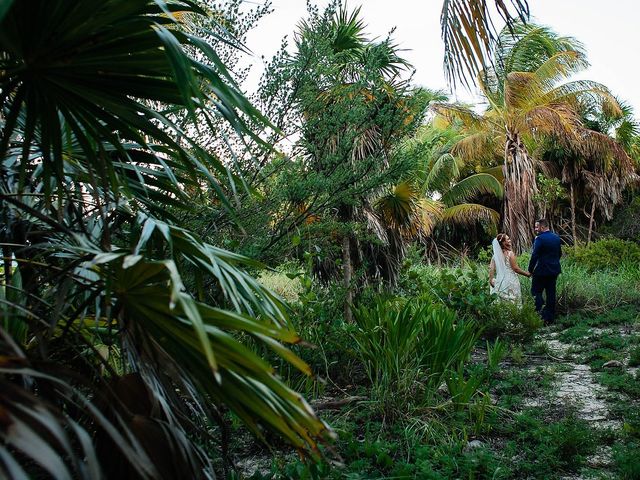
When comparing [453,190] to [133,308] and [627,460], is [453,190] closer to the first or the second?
[627,460]

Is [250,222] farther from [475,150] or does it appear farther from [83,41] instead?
[475,150]

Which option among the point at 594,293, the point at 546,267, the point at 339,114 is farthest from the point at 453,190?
the point at 339,114

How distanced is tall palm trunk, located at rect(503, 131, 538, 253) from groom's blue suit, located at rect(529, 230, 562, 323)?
9214 millimetres

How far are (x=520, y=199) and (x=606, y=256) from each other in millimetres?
4689

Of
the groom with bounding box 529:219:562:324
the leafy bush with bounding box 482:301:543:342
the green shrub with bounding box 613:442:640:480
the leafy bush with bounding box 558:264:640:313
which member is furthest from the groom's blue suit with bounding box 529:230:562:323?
the green shrub with bounding box 613:442:640:480

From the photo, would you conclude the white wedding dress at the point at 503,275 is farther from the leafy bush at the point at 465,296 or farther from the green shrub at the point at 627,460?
the green shrub at the point at 627,460

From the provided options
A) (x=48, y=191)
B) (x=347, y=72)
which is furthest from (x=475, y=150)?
(x=48, y=191)

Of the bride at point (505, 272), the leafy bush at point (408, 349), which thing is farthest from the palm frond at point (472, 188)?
the leafy bush at point (408, 349)

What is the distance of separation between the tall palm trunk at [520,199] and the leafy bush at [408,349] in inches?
559

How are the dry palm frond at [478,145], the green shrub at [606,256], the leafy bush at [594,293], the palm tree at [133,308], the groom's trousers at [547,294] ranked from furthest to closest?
the dry palm frond at [478,145] < the green shrub at [606,256] < the leafy bush at [594,293] < the groom's trousers at [547,294] < the palm tree at [133,308]

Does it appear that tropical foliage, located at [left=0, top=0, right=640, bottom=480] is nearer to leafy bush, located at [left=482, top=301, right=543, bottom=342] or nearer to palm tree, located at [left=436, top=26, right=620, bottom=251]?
leafy bush, located at [left=482, top=301, right=543, bottom=342]

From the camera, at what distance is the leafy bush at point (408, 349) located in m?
4.78

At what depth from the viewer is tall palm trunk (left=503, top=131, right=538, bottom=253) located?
18969mm

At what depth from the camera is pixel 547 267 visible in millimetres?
9664
